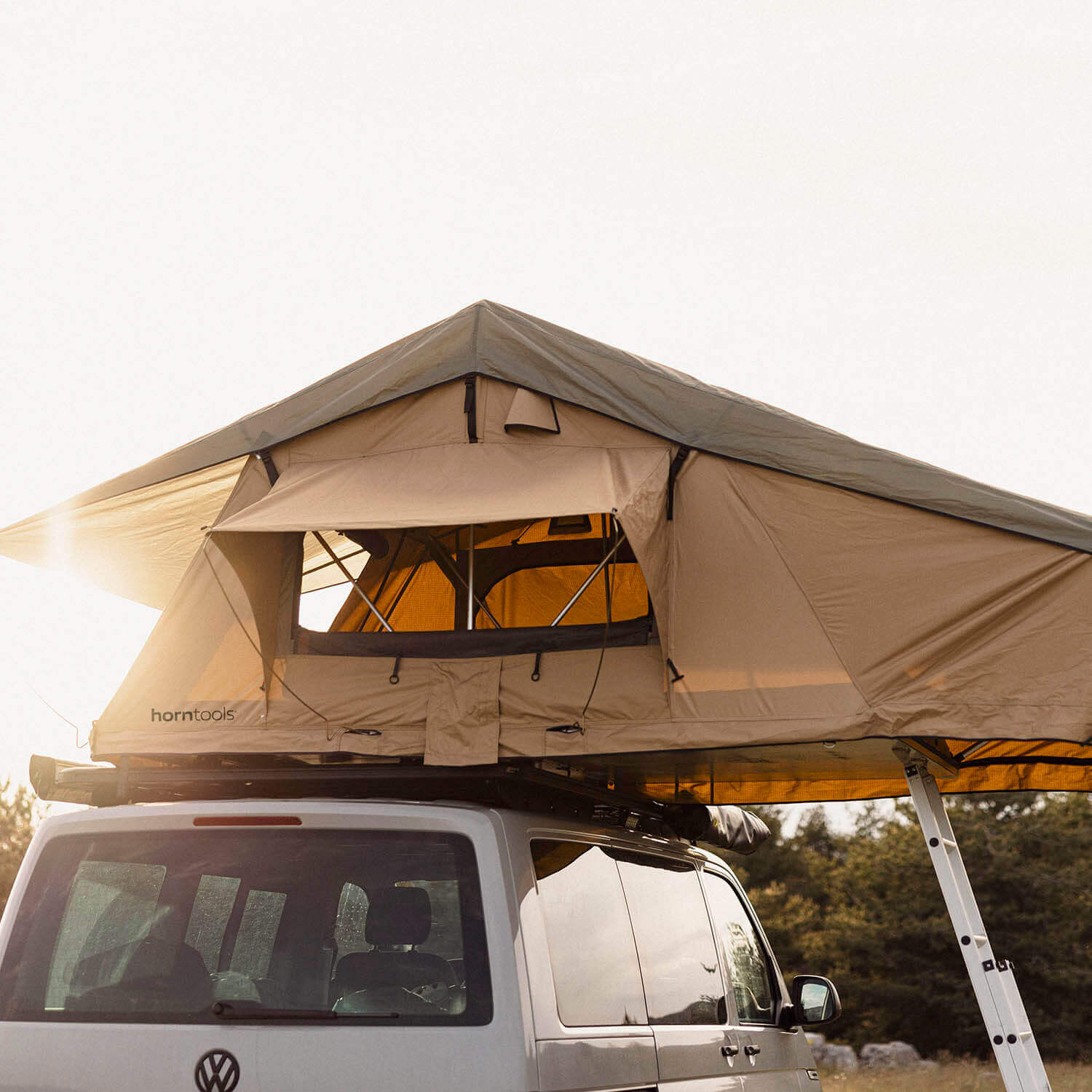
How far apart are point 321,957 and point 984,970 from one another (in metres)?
2.69

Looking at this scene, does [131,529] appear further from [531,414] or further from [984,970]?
[984,970]

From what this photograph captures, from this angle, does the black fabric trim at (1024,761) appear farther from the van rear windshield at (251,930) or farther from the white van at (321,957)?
the van rear windshield at (251,930)

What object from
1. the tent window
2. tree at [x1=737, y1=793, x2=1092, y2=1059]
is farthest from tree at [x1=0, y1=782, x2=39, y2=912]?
the tent window

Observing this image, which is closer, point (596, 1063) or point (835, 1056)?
point (596, 1063)

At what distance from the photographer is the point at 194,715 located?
16.8ft

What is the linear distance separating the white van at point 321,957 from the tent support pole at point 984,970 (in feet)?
4.32

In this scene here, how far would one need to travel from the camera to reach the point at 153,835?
407 cm

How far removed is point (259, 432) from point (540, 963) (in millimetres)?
2755

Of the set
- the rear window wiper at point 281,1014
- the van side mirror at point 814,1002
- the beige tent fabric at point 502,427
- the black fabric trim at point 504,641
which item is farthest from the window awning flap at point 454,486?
the van side mirror at point 814,1002

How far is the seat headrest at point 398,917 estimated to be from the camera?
12.2 feet

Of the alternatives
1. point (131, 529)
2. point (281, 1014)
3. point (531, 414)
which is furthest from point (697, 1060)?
point (131, 529)

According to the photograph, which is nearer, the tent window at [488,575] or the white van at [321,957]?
Answer: the white van at [321,957]

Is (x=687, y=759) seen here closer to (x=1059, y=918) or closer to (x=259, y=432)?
(x=259, y=432)

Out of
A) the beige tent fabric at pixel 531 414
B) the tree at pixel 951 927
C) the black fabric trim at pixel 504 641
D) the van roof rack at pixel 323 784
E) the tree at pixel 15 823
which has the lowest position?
the van roof rack at pixel 323 784
